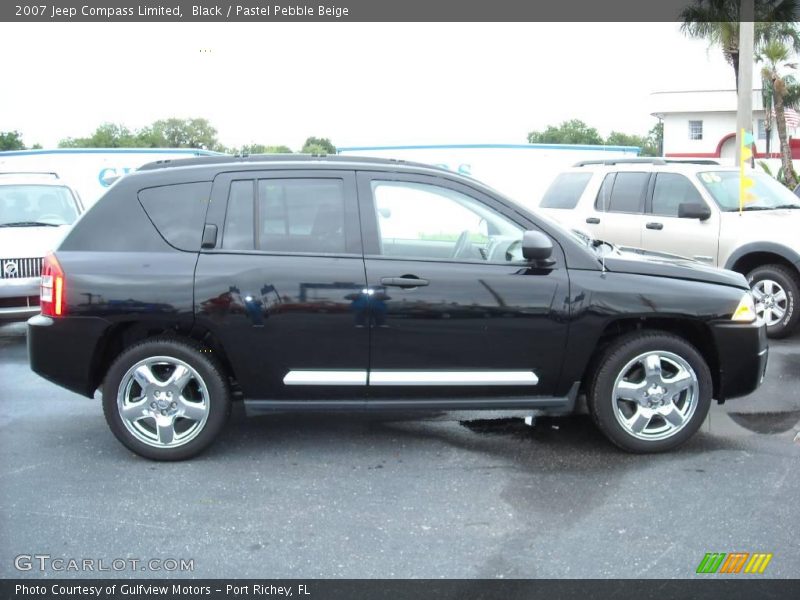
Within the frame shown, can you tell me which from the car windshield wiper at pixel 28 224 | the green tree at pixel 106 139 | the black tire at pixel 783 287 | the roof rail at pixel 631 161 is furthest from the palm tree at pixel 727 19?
the green tree at pixel 106 139

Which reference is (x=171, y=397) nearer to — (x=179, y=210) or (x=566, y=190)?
(x=179, y=210)

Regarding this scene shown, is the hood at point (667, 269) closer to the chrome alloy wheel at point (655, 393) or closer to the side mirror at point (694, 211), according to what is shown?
the chrome alloy wheel at point (655, 393)

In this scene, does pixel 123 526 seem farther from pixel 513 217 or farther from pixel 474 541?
pixel 513 217

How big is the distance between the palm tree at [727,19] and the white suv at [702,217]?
2029cm

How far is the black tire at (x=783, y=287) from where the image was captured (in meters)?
7.92

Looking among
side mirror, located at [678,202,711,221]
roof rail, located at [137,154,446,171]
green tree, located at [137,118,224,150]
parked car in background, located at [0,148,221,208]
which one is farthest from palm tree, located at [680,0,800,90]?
green tree, located at [137,118,224,150]

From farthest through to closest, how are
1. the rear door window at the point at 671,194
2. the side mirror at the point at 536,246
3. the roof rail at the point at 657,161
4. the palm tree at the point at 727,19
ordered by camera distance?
the palm tree at the point at 727,19 < the roof rail at the point at 657,161 < the rear door window at the point at 671,194 < the side mirror at the point at 536,246

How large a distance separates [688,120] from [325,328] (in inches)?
2092

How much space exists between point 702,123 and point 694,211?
1888 inches

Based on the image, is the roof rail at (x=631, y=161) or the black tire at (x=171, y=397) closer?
the black tire at (x=171, y=397)

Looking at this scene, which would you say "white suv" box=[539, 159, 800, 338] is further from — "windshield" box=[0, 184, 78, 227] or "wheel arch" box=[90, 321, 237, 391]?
"windshield" box=[0, 184, 78, 227]

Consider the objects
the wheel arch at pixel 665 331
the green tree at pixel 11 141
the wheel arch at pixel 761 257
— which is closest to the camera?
the wheel arch at pixel 665 331

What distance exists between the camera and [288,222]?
4770 mm

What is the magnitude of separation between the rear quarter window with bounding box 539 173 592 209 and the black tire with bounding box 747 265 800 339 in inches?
94.6
